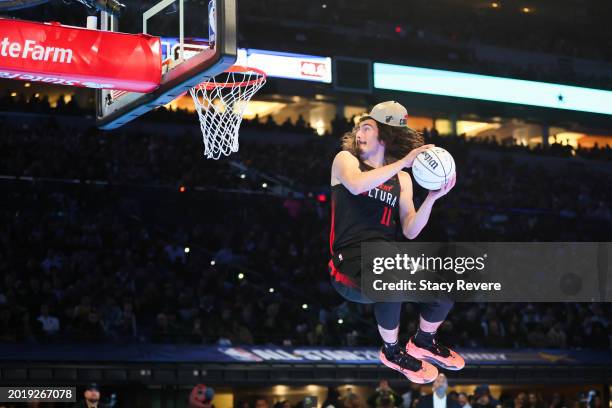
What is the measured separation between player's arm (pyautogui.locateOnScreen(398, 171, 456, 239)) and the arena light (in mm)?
20964

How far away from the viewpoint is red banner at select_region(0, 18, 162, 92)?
8.47 m

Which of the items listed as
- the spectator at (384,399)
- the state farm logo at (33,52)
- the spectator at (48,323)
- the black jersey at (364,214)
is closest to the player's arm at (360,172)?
the black jersey at (364,214)

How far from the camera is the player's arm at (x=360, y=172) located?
6.89 meters

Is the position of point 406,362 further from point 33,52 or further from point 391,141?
point 33,52

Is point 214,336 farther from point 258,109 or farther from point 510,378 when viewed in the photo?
point 258,109

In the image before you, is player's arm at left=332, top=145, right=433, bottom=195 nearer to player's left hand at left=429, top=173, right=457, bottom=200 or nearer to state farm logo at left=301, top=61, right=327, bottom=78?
player's left hand at left=429, top=173, right=457, bottom=200

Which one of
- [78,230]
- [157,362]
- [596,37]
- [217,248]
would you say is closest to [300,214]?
[217,248]

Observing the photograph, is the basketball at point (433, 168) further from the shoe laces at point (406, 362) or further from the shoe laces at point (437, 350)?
the shoe laces at point (406, 362)

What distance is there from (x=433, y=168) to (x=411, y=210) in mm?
702

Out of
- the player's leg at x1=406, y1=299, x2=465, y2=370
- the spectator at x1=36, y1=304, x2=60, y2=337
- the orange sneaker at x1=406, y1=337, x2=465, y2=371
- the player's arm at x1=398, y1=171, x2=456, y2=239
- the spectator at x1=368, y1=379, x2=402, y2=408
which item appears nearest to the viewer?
the player's arm at x1=398, y1=171, x2=456, y2=239

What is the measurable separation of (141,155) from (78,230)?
3.74 m

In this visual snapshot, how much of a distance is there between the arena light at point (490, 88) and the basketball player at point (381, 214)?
21.0m

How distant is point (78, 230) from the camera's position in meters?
19.8
